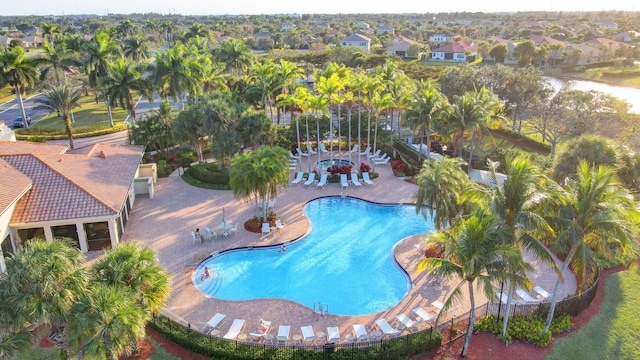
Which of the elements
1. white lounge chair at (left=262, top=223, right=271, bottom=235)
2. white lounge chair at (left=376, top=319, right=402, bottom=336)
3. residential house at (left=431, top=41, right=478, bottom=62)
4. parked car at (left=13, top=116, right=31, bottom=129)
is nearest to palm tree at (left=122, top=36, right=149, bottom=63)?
parked car at (left=13, top=116, right=31, bottom=129)

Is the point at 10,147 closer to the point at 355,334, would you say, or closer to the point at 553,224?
the point at 355,334

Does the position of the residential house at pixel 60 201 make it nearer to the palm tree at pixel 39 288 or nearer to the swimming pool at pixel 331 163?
the palm tree at pixel 39 288

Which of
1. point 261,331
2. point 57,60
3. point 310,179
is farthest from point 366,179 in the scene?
point 57,60

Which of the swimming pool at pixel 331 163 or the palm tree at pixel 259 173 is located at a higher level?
the palm tree at pixel 259 173

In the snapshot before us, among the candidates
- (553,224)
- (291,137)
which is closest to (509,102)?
(291,137)

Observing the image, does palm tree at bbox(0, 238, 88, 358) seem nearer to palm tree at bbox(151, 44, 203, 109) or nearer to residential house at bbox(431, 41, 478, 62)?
palm tree at bbox(151, 44, 203, 109)

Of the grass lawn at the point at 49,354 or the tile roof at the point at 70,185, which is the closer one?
the grass lawn at the point at 49,354

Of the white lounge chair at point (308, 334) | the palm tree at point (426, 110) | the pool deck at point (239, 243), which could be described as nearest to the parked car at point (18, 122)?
the pool deck at point (239, 243)

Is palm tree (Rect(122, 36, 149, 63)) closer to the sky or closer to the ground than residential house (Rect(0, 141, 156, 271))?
closer to the sky
